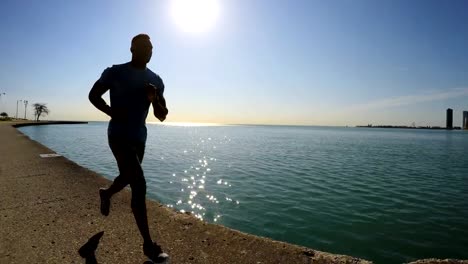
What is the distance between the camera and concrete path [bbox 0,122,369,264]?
170 inches

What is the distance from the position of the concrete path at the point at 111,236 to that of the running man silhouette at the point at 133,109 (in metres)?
0.80

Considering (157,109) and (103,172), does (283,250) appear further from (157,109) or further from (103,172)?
(103,172)

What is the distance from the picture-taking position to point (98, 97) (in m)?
3.75

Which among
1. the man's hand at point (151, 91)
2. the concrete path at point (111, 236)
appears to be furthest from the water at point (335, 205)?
the man's hand at point (151, 91)

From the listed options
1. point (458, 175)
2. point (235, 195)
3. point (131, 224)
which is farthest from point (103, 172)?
point (458, 175)

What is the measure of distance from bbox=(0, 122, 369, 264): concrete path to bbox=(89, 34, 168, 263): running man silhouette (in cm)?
80

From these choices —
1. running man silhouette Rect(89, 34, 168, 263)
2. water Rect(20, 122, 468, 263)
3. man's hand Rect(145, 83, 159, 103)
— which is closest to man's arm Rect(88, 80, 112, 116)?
running man silhouette Rect(89, 34, 168, 263)

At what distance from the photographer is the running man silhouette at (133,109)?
377 cm

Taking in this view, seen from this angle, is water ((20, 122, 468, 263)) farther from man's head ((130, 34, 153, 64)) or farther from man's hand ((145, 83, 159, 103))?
man's head ((130, 34, 153, 64))

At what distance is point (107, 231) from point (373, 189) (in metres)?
13.0

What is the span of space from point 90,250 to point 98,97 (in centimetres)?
214

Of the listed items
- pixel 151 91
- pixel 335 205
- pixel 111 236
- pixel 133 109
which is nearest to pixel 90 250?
pixel 111 236

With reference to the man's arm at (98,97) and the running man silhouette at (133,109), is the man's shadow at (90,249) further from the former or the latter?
the man's arm at (98,97)

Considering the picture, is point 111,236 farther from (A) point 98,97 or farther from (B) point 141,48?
(B) point 141,48
